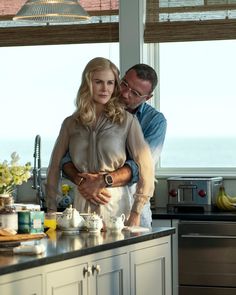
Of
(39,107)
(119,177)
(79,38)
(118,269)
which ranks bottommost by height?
(118,269)

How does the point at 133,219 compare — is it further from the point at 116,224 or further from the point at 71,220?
the point at 71,220

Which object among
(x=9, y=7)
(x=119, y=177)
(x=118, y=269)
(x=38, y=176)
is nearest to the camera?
(x=118, y=269)

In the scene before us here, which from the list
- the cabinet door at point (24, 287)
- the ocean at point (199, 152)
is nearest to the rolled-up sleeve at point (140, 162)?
Answer: the cabinet door at point (24, 287)

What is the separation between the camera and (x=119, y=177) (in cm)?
500

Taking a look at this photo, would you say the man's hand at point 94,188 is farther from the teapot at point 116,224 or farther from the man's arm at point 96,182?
the teapot at point 116,224

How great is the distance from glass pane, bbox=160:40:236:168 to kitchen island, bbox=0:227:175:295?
254cm

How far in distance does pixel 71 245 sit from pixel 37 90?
3774 millimetres

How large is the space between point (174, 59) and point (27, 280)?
4.09 meters

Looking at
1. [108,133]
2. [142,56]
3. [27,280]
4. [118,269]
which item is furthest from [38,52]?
[27,280]

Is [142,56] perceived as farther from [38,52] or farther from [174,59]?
[38,52]

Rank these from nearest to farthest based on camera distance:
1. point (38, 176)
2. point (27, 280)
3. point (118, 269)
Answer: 1. point (27, 280)
2. point (118, 269)
3. point (38, 176)

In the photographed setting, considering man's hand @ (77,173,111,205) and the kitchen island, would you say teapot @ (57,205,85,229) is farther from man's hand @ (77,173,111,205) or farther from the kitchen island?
man's hand @ (77,173,111,205)

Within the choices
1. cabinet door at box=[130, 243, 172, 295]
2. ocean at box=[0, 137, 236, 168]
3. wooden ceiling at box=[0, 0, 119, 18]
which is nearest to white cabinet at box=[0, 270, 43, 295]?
cabinet door at box=[130, 243, 172, 295]

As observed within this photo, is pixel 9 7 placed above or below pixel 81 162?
above
